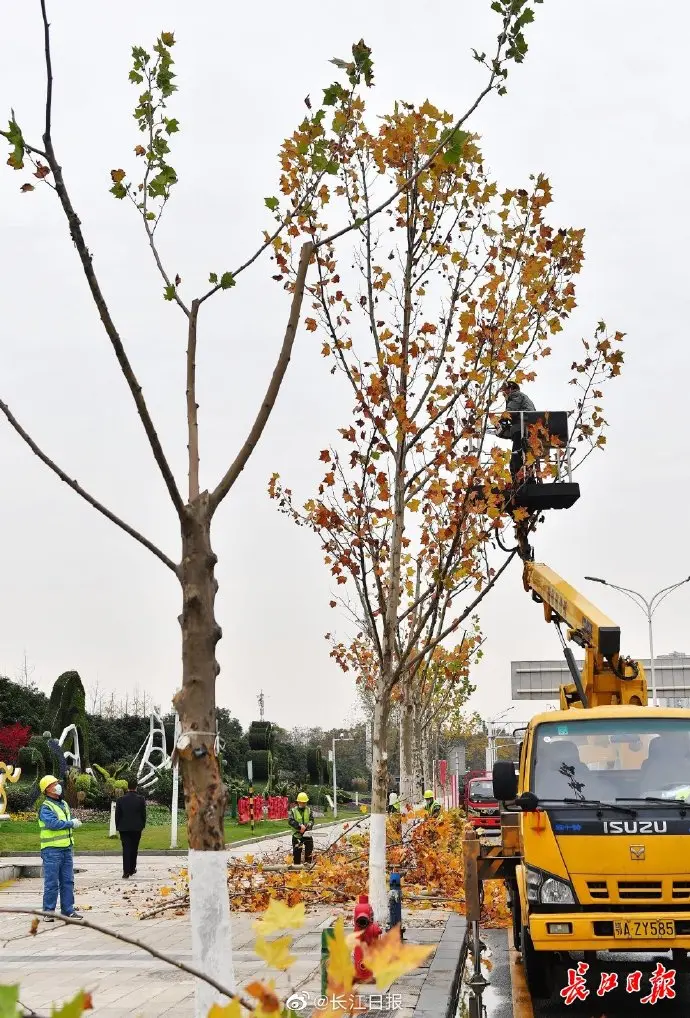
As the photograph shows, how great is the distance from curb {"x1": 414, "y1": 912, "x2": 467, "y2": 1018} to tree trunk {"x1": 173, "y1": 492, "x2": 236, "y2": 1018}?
12.9ft

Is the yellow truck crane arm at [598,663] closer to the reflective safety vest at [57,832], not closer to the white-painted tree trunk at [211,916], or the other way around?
the reflective safety vest at [57,832]

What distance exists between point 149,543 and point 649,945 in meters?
5.31

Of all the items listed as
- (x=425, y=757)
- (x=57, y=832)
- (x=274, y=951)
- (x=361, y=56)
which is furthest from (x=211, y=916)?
(x=425, y=757)

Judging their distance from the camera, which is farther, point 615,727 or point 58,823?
point 58,823

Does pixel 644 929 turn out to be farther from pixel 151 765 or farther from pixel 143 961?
pixel 151 765

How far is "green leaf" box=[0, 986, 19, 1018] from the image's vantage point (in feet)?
4.68

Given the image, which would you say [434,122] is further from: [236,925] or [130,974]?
[236,925]

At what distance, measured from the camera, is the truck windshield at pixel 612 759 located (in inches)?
356

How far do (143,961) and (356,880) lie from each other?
16.1 ft

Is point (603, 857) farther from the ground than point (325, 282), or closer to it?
closer to it

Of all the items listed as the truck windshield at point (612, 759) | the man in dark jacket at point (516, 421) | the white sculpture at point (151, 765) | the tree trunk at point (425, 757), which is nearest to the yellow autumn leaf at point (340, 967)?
the truck windshield at point (612, 759)

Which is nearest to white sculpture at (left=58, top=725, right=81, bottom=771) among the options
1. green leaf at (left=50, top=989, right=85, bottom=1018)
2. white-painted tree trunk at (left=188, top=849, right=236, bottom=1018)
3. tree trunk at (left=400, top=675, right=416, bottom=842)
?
tree trunk at (left=400, top=675, right=416, bottom=842)

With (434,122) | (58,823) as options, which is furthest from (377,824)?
(434,122)

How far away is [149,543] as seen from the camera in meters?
5.21
